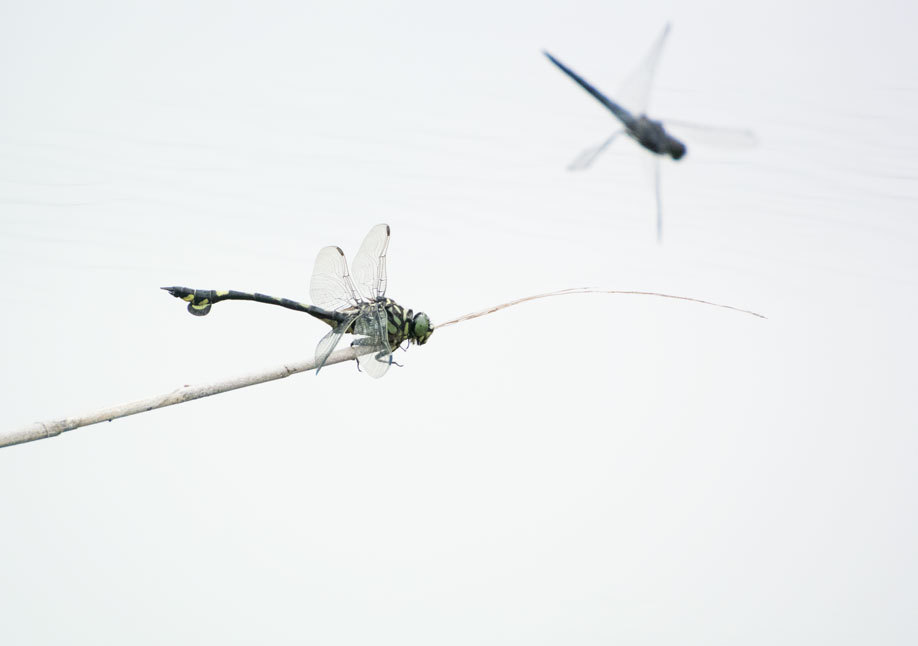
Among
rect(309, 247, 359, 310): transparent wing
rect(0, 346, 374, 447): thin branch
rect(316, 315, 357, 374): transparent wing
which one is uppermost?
rect(309, 247, 359, 310): transparent wing

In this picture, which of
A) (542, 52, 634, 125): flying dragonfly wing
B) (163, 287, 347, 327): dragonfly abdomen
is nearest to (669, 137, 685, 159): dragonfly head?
(542, 52, 634, 125): flying dragonfly wing

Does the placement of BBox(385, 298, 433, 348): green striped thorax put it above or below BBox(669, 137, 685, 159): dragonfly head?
below

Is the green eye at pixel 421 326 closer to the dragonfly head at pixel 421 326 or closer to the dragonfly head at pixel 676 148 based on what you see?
the dragonfly head at pixel 421 326

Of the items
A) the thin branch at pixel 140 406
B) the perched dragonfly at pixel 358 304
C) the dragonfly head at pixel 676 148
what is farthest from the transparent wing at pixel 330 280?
the dragonfly head at pixel 676 148

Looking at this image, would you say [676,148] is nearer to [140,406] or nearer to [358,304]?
[358,304]

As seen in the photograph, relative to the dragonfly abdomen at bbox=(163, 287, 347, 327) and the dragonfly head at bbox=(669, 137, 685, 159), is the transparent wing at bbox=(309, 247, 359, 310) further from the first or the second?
the dragonfly head at bbox=(669, 137, 685, 159)

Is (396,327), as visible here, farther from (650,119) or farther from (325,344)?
(650,119)

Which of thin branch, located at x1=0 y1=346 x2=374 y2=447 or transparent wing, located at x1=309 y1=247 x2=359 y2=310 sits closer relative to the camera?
thin branch, located at x1=0 y1=346 x2=374 y2=447
